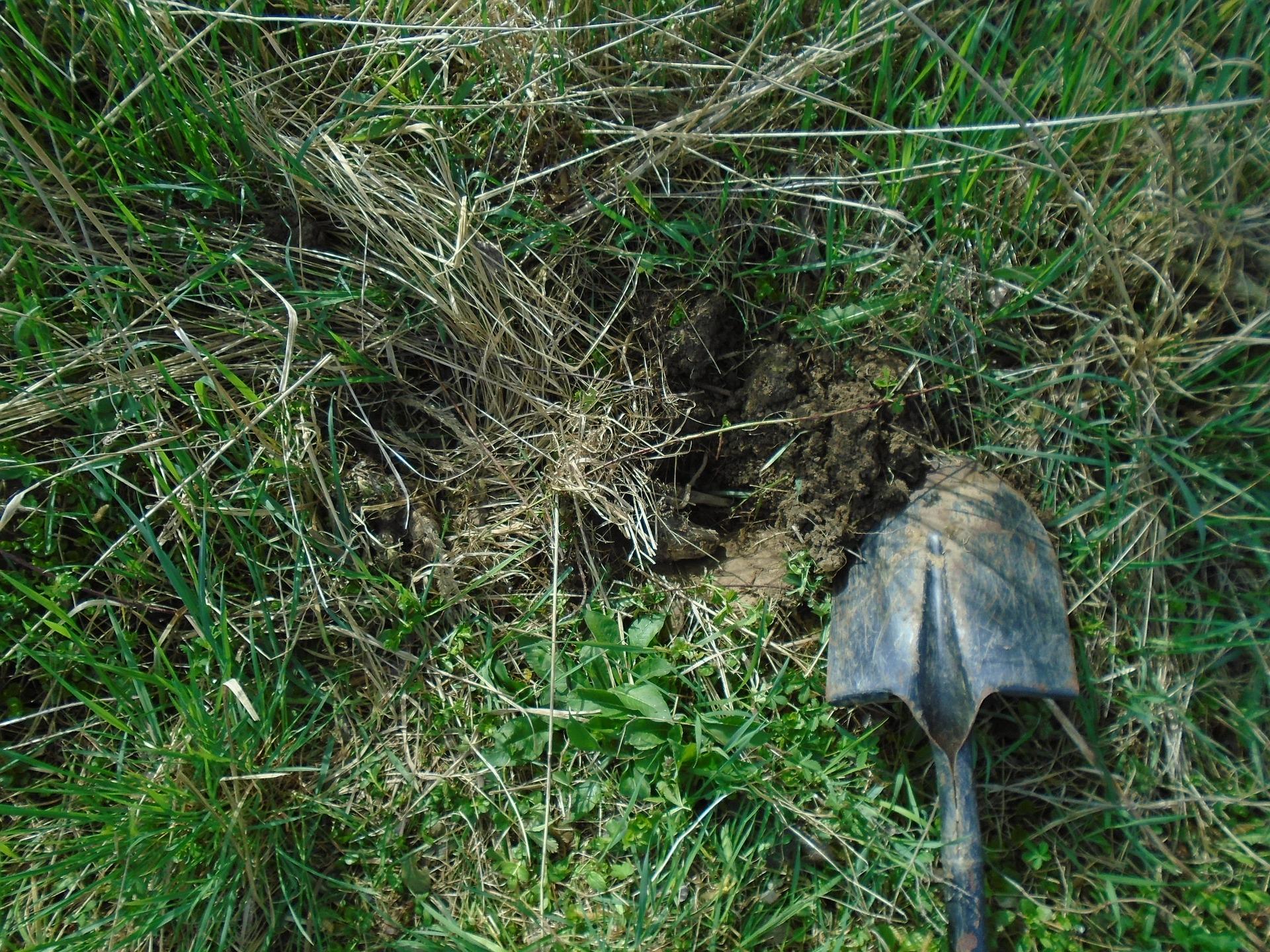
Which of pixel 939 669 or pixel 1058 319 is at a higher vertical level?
pixel 1058 319

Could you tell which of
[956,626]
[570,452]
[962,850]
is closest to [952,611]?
[956,626]

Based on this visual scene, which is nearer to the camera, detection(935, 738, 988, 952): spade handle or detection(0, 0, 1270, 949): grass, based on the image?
detection(935, 738, 988, 952): spade handle

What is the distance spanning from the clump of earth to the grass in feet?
0.21

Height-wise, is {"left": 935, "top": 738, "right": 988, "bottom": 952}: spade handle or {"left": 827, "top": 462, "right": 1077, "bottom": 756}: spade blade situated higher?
{"left": 827, "top": 462, "right": 1077, "bottom": 756}: spade blade

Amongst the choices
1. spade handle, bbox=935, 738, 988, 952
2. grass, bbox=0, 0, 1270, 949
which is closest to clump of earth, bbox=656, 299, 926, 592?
grass, bbox=0, 0, 1270, 949

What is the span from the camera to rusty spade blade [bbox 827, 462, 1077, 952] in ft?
5.49

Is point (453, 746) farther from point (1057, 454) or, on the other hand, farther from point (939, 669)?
point (1057, 454)

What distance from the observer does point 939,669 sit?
68.1 inches

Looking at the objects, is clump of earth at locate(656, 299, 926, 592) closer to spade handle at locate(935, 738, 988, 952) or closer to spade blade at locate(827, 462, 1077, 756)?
spade blade at locate(827, 462, 1077, 756)

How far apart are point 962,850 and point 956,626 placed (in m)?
0.41

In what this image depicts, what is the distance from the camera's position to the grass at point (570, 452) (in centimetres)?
172

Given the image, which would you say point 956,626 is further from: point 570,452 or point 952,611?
point 570,452

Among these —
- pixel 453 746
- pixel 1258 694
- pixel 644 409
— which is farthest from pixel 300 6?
pixel 1258 694

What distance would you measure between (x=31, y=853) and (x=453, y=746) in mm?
823
